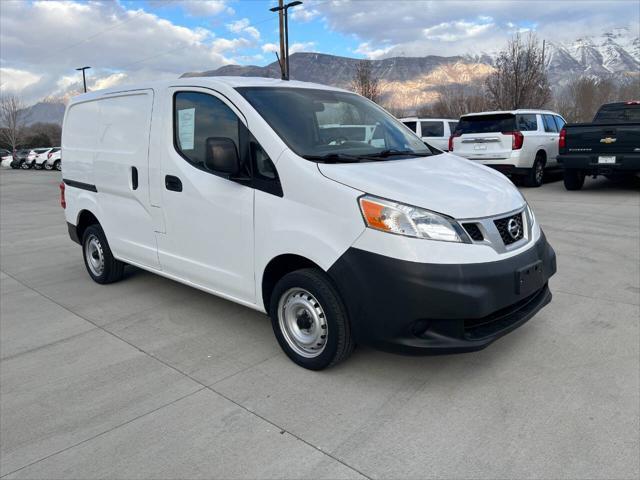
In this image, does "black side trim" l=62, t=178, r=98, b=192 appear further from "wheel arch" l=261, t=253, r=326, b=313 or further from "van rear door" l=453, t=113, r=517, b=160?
"van rear door" l=453, t=113, r=517, b=160

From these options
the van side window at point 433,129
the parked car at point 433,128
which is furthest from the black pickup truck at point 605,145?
the van side window at point 433,129

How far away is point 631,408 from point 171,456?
2543mm

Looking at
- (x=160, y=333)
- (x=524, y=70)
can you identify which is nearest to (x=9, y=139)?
(x=524, y=70)

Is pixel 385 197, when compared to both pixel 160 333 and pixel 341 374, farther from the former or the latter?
pixel 160 333

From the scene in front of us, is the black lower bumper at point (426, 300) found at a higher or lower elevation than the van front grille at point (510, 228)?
lower

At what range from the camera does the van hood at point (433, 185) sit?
296cm

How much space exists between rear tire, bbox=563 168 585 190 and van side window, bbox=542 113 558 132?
5.53ft

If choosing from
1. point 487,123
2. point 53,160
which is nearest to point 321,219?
point 487,123

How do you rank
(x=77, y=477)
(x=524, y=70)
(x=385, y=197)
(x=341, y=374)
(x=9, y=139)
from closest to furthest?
1. (x=77, y=477)
2. (x=385, y=197)
3. (x=341, y=374)
4. (x=524, y=70)
5. (x=9, y=139)

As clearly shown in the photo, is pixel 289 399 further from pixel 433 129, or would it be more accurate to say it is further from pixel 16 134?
pixel 16 134

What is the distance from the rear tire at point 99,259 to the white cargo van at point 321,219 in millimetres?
777

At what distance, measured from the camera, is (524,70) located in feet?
94.5

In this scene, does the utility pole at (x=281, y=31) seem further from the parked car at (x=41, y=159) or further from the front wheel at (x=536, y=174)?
the parked car at (x=41, y=159)

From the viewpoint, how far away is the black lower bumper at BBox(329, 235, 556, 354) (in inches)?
110
